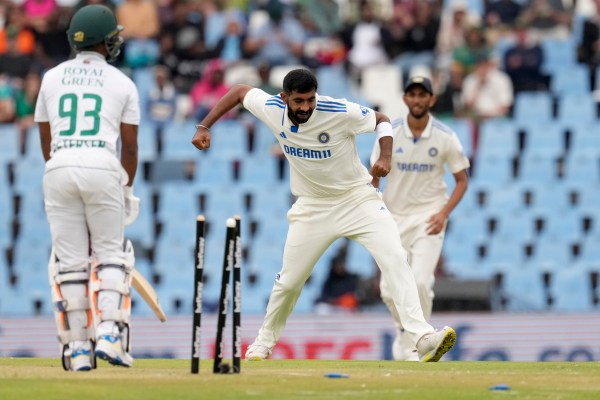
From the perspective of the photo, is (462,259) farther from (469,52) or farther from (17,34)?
(17,34)

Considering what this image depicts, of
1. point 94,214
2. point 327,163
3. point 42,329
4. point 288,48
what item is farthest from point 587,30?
point 94,214

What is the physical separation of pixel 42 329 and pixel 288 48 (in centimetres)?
628

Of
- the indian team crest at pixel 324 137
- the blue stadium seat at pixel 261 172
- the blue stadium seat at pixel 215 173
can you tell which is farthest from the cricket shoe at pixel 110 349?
the blue stadium seat at pixel 215 173

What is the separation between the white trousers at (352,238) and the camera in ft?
30.9

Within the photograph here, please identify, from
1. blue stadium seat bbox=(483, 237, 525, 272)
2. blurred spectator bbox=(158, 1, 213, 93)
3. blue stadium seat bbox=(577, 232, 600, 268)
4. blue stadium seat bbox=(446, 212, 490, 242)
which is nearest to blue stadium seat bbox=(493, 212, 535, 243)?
blue stadium seat bbox=(483, 237, 525, 272)

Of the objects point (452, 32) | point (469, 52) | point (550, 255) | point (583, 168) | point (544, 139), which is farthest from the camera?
point (452, 32)

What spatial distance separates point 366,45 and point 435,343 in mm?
11103

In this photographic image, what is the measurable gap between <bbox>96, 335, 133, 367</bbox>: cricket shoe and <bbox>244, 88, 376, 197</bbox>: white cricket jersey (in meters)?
2.24

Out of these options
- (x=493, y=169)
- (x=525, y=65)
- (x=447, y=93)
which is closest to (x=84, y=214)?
(x=493, y=169)

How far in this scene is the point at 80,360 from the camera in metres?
7.66

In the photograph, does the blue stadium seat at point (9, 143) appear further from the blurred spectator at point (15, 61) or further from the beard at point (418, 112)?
the beard at point (418, 112)

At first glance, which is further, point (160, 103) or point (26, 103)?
point (26, 103)

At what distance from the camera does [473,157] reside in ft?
60.4

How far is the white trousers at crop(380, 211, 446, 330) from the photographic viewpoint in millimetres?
11219
